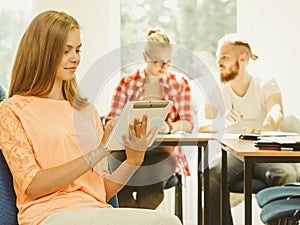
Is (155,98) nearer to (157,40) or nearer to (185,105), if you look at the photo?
(185,105)

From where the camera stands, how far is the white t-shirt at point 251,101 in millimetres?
4184

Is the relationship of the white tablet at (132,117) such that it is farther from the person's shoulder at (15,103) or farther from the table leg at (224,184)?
the table leg at (224,184)

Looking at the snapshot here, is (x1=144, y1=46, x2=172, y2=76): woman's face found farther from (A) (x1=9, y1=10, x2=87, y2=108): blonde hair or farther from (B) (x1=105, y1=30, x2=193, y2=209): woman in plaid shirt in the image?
(A) (x1=9, y1=10, x2=87, y2=108): blonde hair

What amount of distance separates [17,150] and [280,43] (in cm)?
311

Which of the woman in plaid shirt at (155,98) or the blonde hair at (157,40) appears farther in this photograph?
the blonde hair at (157,40)

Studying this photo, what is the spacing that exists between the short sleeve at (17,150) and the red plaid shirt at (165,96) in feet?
7.01

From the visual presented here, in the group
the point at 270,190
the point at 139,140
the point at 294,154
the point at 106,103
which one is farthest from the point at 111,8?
the point at 139,140

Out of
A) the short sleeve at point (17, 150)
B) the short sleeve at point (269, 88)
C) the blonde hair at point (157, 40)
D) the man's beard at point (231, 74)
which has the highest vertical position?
the blonde hair at point (157, 40)

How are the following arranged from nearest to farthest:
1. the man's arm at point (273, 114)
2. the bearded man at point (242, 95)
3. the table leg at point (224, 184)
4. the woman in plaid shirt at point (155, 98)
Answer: the table leg at point (224, 184) → the woman in plaid shirt at point (155, 98) → the man's arm at point (273, 114) → the bearded man at point (242, 95)

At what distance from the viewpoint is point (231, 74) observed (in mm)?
4227

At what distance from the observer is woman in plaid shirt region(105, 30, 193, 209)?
3.90m

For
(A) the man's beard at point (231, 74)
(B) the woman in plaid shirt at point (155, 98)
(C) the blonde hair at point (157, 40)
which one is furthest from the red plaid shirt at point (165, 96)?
(A) the man's beard at point (231, 74)

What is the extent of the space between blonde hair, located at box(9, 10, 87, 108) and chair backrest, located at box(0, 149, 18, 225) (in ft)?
0.75

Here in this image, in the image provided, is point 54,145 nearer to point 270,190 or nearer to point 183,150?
point 270,190
